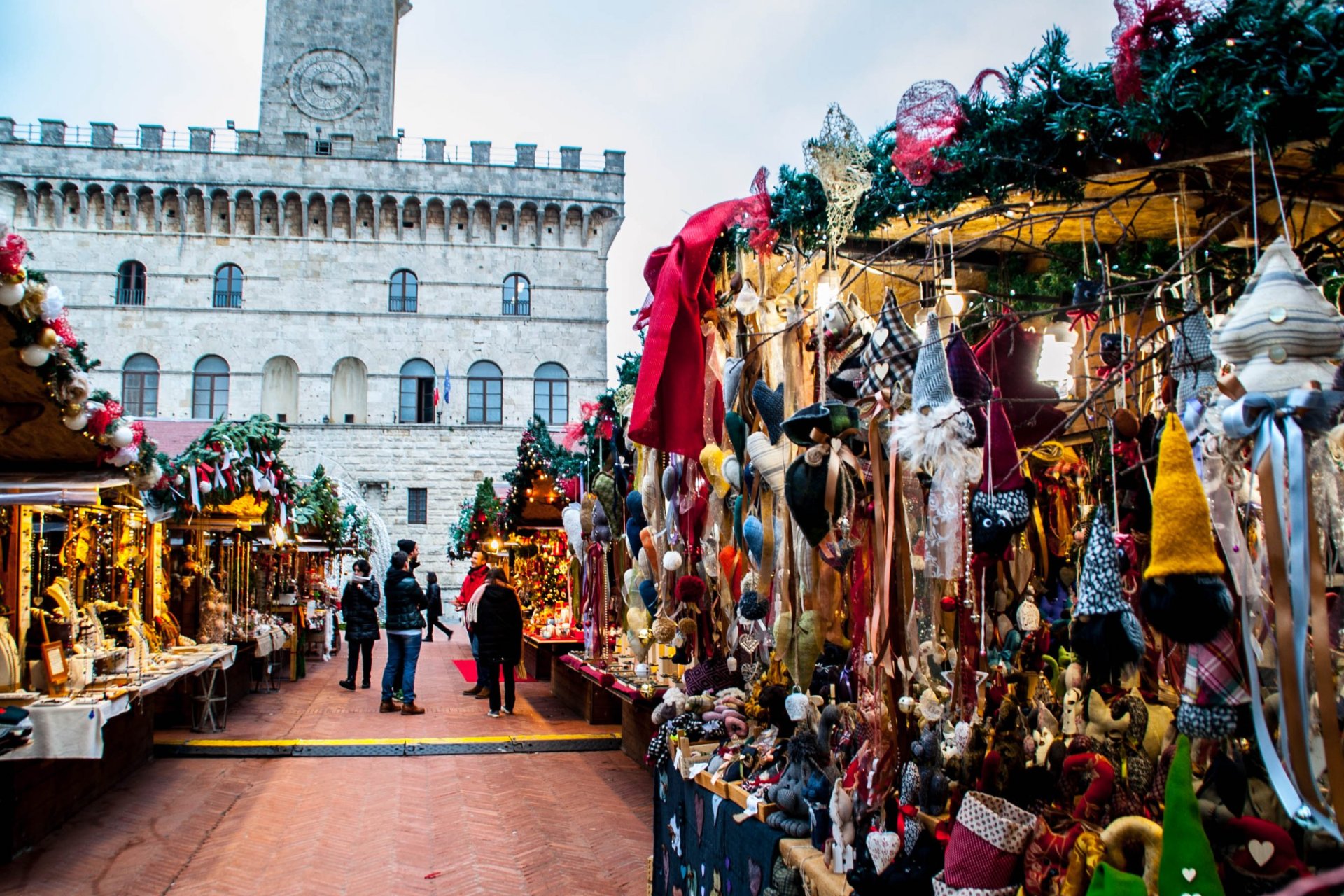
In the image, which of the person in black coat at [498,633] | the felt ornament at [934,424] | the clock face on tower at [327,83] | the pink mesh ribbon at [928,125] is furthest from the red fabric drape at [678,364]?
the clock face on tower at [327,83]

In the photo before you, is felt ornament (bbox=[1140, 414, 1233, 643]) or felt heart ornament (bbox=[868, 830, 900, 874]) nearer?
felt ornament (bbox=[1140, 414, 1233, 643])

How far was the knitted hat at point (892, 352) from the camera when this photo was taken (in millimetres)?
2859

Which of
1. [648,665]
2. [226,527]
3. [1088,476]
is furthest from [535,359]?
[1088,476]

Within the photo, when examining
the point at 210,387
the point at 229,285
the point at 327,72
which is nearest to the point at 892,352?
the point at 210,387

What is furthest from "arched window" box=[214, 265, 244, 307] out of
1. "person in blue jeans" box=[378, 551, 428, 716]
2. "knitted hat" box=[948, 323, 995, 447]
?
"knitted hat" box=[948, 323, 995, 447]

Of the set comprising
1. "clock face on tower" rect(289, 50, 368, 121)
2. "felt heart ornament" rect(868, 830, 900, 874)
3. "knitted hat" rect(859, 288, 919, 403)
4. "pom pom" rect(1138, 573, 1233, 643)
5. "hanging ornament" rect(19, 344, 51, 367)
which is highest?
"clock face on tower" rect(289, 50, 368, 121)

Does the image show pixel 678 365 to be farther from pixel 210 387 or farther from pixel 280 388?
pixel 210 387

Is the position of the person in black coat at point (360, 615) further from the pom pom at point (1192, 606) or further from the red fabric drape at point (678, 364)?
the pom pom at point (1192, 606)

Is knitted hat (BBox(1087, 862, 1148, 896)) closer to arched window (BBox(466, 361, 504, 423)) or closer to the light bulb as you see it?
the light bulb

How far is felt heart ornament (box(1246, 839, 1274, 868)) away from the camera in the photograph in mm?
1879

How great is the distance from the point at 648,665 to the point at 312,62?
2893 cm

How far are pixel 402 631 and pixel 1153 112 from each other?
8712mm

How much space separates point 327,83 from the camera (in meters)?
30.1

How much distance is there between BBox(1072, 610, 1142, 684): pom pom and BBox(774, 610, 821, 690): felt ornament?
1.51 meters
